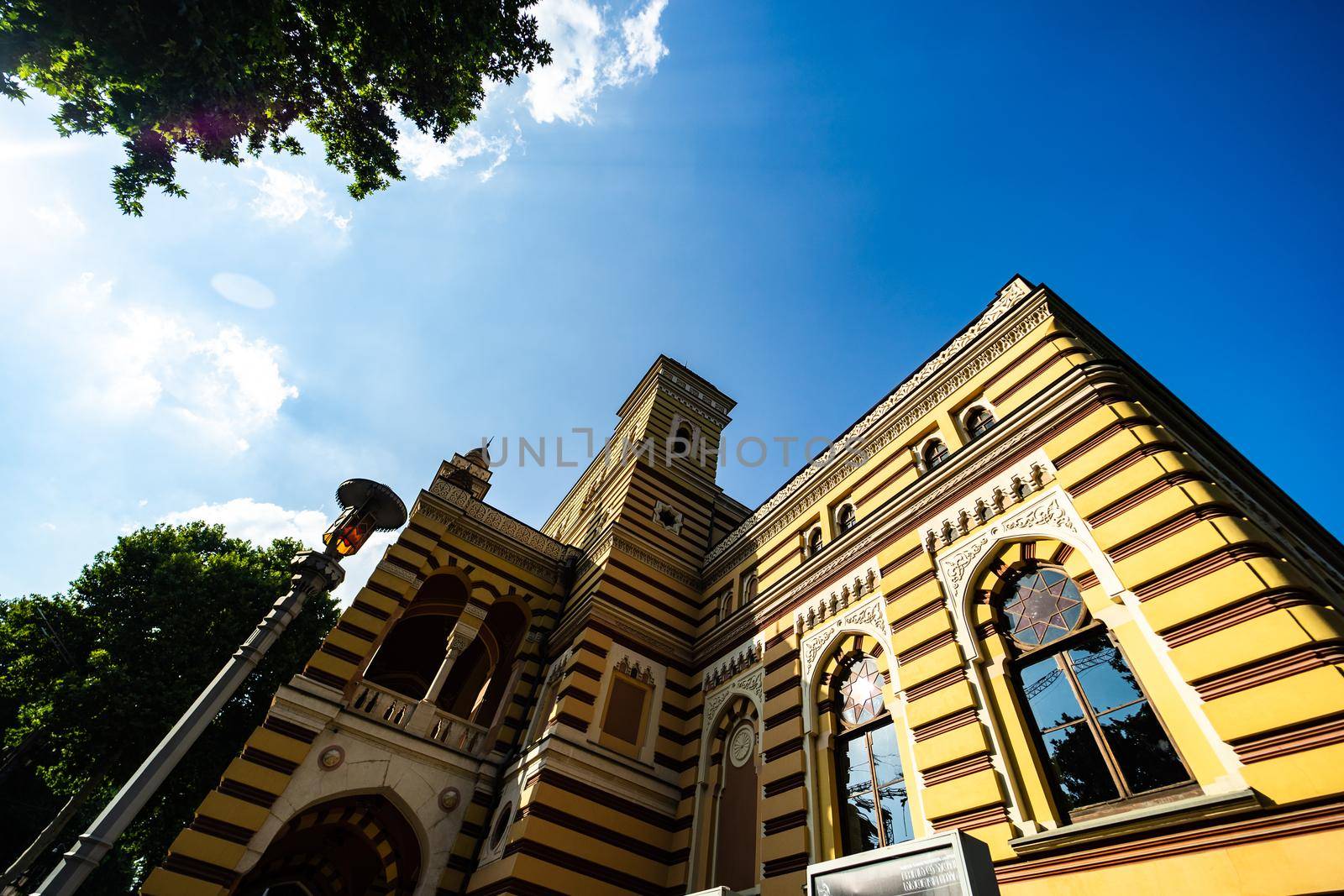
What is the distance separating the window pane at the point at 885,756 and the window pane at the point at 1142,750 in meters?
2.87

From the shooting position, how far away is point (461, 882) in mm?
11367

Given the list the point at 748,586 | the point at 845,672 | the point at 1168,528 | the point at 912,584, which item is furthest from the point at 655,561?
the point at 1168,528

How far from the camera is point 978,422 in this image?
10.9 metres

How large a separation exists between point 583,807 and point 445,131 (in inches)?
486

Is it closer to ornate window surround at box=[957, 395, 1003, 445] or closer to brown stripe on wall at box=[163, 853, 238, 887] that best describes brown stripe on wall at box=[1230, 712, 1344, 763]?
ornate window surround at box=[957, 395, 1003, 445]

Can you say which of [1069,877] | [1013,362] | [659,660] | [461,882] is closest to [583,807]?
[461,882]

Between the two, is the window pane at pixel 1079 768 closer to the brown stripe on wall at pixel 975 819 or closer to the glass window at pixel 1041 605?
the brown stripe on wall at pixel 975 819

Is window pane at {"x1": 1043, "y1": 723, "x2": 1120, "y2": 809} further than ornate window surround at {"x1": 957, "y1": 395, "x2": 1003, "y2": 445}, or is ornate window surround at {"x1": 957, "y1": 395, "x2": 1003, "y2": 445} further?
ornate window surround at {"x1": 957, "y1": 395, "x2": 1003, "y2": 445}

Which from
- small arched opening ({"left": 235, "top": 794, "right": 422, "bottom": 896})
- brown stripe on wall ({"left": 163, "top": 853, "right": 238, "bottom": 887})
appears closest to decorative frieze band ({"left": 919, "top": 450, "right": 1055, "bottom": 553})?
small arched opening ({"left": 235, "top": 794, "right": 422, "bottom": 896})

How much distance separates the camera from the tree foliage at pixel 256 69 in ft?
23.4

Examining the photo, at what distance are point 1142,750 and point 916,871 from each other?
12.8 ft

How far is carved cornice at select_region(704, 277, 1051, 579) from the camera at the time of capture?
11.1 meters

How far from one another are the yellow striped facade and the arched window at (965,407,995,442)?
0.42ft

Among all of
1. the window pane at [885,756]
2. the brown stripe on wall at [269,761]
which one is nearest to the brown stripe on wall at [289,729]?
the brown stripe on wall at [269,761]
